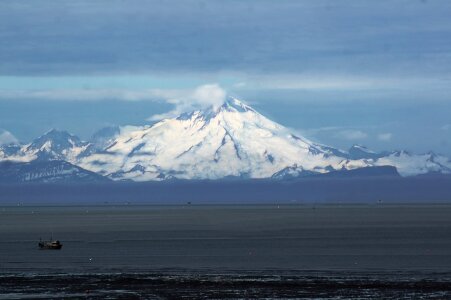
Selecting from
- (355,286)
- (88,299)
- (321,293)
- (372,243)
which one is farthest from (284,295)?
(372,243)

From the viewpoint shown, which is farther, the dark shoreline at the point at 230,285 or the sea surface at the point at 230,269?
the sea surface at the point at 230,269

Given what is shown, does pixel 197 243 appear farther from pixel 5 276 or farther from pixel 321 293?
pixel 321 293

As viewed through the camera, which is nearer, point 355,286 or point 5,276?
point 355,286

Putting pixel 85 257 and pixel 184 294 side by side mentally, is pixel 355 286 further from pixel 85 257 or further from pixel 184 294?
pixel 85 257

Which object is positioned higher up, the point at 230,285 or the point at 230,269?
the point at 230,269

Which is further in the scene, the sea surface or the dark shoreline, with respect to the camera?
the sea surface

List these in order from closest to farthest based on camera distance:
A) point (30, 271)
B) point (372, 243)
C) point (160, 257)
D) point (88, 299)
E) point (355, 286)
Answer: point (88, 299) < point (355, 286) < point (30, 271) < point (160, 257) < point (372, 243)

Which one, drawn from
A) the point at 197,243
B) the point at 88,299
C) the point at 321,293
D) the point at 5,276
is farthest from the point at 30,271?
the point at 197,243

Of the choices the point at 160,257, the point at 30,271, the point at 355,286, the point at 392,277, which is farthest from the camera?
the point at 160,257

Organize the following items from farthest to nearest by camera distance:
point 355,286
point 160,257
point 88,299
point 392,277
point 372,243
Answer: point 372,243, point 160,257, point 392,277, point 355,286, point 88,299

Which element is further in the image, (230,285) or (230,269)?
(230,269)
